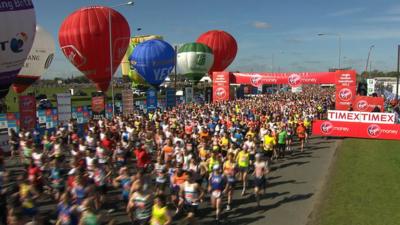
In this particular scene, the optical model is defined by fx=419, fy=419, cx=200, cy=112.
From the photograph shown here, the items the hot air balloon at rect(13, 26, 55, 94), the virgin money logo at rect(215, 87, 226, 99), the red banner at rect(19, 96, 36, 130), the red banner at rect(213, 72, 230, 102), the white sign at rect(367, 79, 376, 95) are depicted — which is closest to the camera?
the red banner at rect(19, 96, 36, 130)

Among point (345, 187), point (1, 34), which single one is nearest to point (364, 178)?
point (345, 187)

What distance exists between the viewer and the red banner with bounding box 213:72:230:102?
41.0m

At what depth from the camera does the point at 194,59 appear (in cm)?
5403

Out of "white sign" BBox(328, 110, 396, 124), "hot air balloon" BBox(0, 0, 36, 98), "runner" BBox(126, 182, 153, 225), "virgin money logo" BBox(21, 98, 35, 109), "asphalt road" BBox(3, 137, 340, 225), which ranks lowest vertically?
"asphalt road" BBox(3, 137, 340, 225)

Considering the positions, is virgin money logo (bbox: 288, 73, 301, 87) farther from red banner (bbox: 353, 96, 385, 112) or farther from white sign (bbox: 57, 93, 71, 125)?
white sign (bbox: 57, 93, 71, 125)

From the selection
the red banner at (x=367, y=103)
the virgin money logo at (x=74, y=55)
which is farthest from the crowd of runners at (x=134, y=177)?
the virgin money logo at (x=74, y=55)

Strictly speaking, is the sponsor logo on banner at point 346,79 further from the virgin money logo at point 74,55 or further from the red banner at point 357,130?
the virgin money logo at point 74,55

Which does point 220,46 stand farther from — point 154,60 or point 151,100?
point 151,100

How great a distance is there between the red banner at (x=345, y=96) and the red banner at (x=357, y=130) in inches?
294

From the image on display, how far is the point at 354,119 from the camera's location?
84.8 ft

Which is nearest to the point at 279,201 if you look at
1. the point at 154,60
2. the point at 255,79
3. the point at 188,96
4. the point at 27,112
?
the point at 27,112

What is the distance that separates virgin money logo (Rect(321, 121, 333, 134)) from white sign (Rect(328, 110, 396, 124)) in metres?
0.38

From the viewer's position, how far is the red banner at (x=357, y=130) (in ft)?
82.6

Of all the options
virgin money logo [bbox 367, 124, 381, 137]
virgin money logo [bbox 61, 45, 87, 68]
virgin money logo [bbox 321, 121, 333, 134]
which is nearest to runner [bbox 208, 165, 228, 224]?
virgin money logo [bbox 321, 121, 333, 134]
